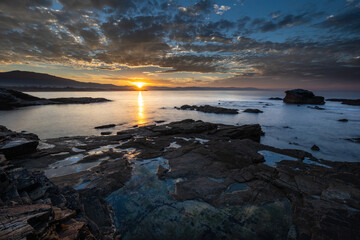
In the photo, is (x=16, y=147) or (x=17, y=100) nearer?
(x=16, y=147)

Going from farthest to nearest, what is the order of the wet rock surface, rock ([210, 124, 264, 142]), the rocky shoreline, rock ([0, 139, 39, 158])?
1. rock ([210, 124, 264, 142])
2. rock ([0, 139, 39, 158])
3. the rocky shoreline
4. the wet rock surface

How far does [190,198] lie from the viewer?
782 centimetres

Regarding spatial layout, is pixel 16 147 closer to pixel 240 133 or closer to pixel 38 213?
pixel 38 213

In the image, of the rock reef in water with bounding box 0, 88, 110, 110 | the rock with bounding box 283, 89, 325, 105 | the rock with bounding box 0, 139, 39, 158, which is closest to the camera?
the rock with bounding box 0, 139, 39, 158

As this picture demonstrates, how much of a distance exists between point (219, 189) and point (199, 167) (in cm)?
274

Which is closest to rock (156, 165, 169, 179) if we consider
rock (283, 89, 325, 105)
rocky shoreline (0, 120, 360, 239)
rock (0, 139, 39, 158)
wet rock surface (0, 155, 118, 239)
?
rocky shoreline (0, 120, 360, 239)

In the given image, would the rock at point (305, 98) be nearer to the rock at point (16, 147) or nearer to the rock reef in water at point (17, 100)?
the rock at point (16, 147)

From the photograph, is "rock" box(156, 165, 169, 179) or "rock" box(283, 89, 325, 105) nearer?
"rock" box(156, 165, 169, 179)

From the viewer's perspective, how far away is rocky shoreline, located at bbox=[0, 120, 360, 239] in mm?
5574

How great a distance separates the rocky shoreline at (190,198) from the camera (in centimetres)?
557

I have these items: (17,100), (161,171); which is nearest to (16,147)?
(161,171)

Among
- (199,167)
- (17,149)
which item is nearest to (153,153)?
(199,167)

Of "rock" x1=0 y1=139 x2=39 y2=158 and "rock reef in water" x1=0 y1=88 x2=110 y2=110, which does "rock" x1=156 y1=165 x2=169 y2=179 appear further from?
"rock reef in water" x1=0 y1=88 x2=110 y2=110

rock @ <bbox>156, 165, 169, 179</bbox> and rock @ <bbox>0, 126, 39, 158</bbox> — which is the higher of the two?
rock @ <bbox>0, 126, 39, 158</bbox>
